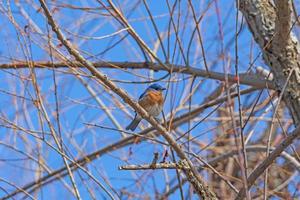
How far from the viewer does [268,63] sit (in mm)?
3523

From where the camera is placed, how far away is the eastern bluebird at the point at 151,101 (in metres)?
4.30

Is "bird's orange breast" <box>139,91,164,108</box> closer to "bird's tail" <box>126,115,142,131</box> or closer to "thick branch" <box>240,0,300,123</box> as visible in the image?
"bird's tail" <box>126,115,142,131</box>

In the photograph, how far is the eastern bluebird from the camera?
4.30 m

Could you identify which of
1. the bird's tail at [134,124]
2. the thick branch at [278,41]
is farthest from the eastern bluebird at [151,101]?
Answer: the thick branch at [278,41]

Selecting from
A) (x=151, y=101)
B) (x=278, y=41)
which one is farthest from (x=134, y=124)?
(x=278, y=41)

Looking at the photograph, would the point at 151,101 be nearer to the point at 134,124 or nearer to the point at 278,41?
the point at 134,124

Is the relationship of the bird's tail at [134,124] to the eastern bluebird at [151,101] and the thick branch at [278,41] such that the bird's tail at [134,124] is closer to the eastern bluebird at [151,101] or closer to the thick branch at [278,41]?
the eastern bluebird at [151,101]

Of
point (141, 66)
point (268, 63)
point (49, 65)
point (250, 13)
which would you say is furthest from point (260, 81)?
point (49, 65)

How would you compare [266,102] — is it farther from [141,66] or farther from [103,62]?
[103,62]

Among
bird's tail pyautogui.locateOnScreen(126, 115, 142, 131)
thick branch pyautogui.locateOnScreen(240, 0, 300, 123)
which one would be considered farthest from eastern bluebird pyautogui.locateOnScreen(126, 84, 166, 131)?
thick branch pyautogui.locateOnScreen(240, 0, 300, 123)

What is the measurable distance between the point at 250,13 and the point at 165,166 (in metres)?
1.42

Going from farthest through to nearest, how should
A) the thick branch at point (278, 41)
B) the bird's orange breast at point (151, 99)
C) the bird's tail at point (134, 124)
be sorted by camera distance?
the bird's orange breast at point (151, 99)
the bird's tail at point (134, 124)
the thick branch at point (278, 41)

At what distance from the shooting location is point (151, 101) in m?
4.49

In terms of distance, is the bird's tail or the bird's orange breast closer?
the bird's tail
